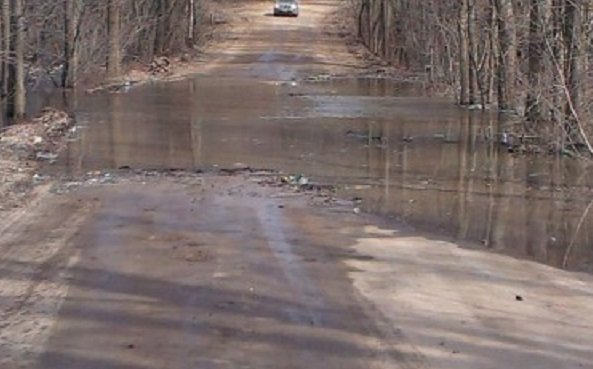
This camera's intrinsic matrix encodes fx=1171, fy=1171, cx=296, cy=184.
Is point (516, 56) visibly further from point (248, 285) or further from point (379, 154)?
point (248, 285)

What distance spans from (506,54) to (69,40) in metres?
11.6

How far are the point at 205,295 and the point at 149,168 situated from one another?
7.70 m

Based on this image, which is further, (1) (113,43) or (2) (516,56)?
(1) (113,43)

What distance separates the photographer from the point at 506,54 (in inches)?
Answer: 962

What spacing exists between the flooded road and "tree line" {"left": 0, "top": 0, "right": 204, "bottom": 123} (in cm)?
166

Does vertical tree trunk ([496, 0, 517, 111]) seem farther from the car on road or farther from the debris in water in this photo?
the car on road

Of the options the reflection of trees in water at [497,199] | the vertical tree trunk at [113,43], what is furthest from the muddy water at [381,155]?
the vertical tree trunk at [113,43]

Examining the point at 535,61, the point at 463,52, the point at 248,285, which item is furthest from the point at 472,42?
the point at 248,285

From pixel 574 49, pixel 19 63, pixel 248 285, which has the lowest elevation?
pixel 248 285

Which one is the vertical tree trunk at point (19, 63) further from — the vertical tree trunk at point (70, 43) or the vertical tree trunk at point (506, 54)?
the vertical tree trunk at point (506, 54)

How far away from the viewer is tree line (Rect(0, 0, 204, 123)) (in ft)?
76.0

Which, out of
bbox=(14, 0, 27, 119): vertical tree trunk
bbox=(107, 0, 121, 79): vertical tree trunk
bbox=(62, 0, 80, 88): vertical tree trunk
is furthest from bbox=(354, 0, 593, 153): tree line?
bbox=(14, 0, 27, 119): vertical tree trunk

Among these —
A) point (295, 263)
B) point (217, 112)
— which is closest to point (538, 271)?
point (295, 263)

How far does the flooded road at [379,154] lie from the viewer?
12875 mm
